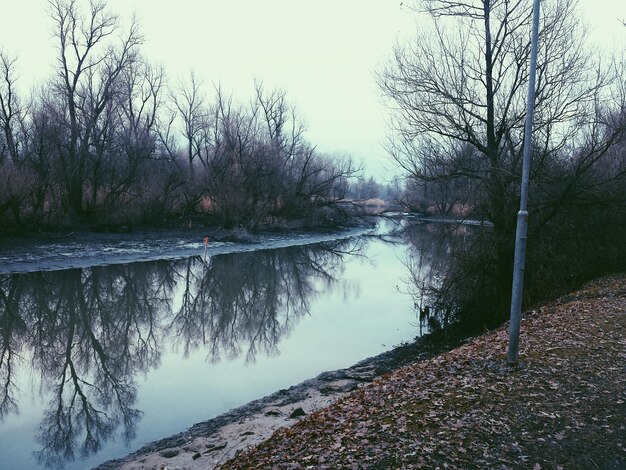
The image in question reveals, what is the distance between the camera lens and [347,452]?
5730mm

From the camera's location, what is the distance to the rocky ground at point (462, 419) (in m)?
5.60

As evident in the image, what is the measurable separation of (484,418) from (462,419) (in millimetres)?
265

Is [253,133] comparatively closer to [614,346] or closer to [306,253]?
[306,253]

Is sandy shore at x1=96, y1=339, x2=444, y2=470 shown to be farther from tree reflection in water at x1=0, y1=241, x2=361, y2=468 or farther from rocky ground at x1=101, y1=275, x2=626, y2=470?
tree reflection in water at x1=0, y1=241, x2=361, y2=468

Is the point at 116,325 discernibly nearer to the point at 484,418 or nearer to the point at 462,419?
the point at 462,419

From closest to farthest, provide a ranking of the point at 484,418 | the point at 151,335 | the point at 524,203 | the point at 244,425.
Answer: the point at 484,418 < the point at 524,203 < the point at 244,425 < the point at 151,335

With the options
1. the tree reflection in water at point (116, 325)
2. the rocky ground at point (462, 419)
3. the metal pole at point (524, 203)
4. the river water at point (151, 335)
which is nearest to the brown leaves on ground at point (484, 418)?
the rocky ground at point (462, 419)

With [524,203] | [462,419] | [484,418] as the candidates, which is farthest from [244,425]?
[524,203]

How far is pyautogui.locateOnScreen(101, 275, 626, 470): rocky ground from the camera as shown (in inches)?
221

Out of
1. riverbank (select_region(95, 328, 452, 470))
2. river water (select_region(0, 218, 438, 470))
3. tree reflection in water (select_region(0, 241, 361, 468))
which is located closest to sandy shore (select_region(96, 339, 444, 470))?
riverbank (select_region(95, 328, 452, 470))

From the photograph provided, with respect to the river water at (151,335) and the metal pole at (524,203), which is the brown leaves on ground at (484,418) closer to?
the metal pole at (524,203)

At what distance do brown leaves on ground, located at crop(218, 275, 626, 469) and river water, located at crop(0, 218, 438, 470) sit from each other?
393 centimetres

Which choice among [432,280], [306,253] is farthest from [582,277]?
[306,253]

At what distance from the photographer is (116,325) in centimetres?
1664
